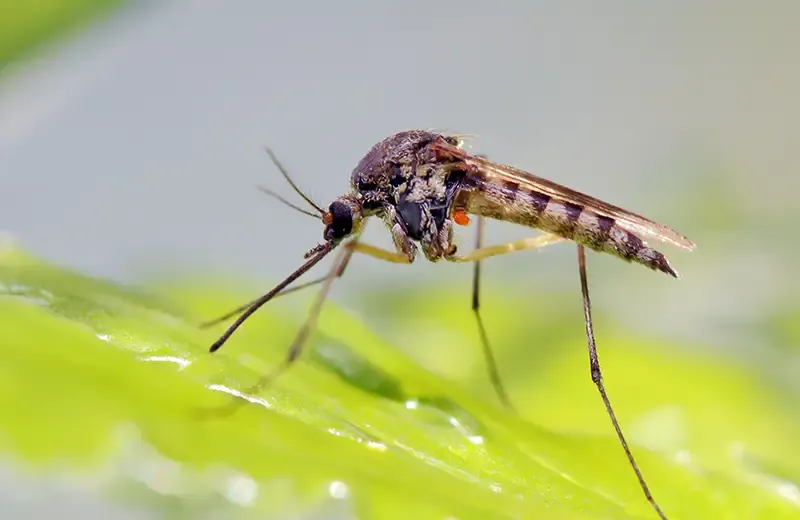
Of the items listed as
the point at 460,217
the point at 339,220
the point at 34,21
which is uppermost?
the point at 34,21

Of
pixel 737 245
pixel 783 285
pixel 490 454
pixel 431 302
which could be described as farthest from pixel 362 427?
pixel 737 245

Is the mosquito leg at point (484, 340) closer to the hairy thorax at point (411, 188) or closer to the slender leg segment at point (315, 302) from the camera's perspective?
the hairy thorax at point (411, 188)

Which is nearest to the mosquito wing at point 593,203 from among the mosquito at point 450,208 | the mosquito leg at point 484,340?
the mosquito at point 450,208

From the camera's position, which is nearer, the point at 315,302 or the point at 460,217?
the point at 315,302

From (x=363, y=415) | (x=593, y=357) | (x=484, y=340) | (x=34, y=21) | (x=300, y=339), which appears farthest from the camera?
(x=34, y=21)

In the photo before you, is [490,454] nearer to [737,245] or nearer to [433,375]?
[433,375]

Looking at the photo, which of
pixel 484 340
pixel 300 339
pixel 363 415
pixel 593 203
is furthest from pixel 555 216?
pixel 363 415

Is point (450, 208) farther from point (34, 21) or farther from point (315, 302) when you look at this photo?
point (34, 21)
